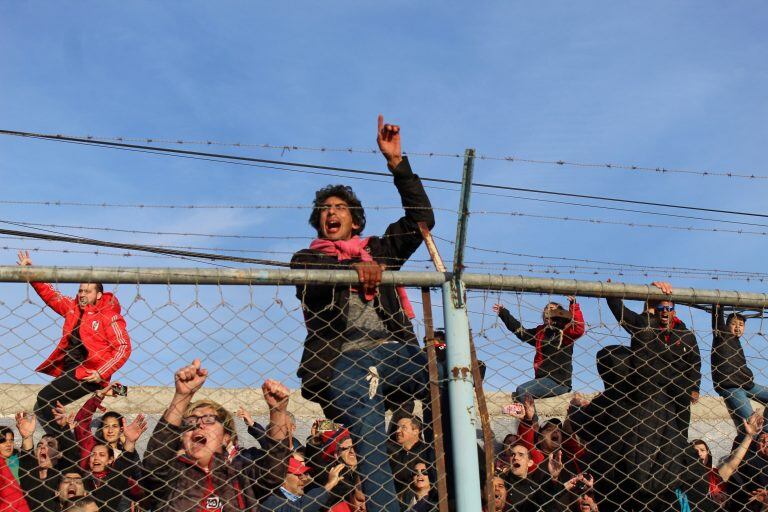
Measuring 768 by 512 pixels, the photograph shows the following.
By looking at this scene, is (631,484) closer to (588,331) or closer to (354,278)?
(588,331)

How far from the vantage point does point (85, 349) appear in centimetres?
649

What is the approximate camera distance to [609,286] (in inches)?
167

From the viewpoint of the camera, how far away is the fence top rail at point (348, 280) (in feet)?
12.4

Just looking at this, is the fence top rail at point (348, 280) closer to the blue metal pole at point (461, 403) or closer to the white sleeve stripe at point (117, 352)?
the blue metal pole at point (461, 403)

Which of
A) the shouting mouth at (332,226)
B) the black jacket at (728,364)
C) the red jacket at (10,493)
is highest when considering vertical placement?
the shouting mouth at (332,226)

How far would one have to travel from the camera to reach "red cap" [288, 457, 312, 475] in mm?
5578

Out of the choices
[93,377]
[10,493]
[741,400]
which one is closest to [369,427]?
[10,493]

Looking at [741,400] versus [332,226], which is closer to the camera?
[332,226]

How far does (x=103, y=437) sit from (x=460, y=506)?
123 inches

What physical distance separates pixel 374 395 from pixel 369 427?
0.48 feet

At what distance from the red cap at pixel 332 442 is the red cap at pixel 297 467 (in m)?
0.13

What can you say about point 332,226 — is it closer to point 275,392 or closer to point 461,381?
point 275,392

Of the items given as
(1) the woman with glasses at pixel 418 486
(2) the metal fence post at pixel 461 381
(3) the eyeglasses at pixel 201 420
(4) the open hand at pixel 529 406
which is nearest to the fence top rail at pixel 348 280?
(2) the metal fence post at pixel 461 381

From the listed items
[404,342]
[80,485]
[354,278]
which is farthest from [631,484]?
[80,485]
